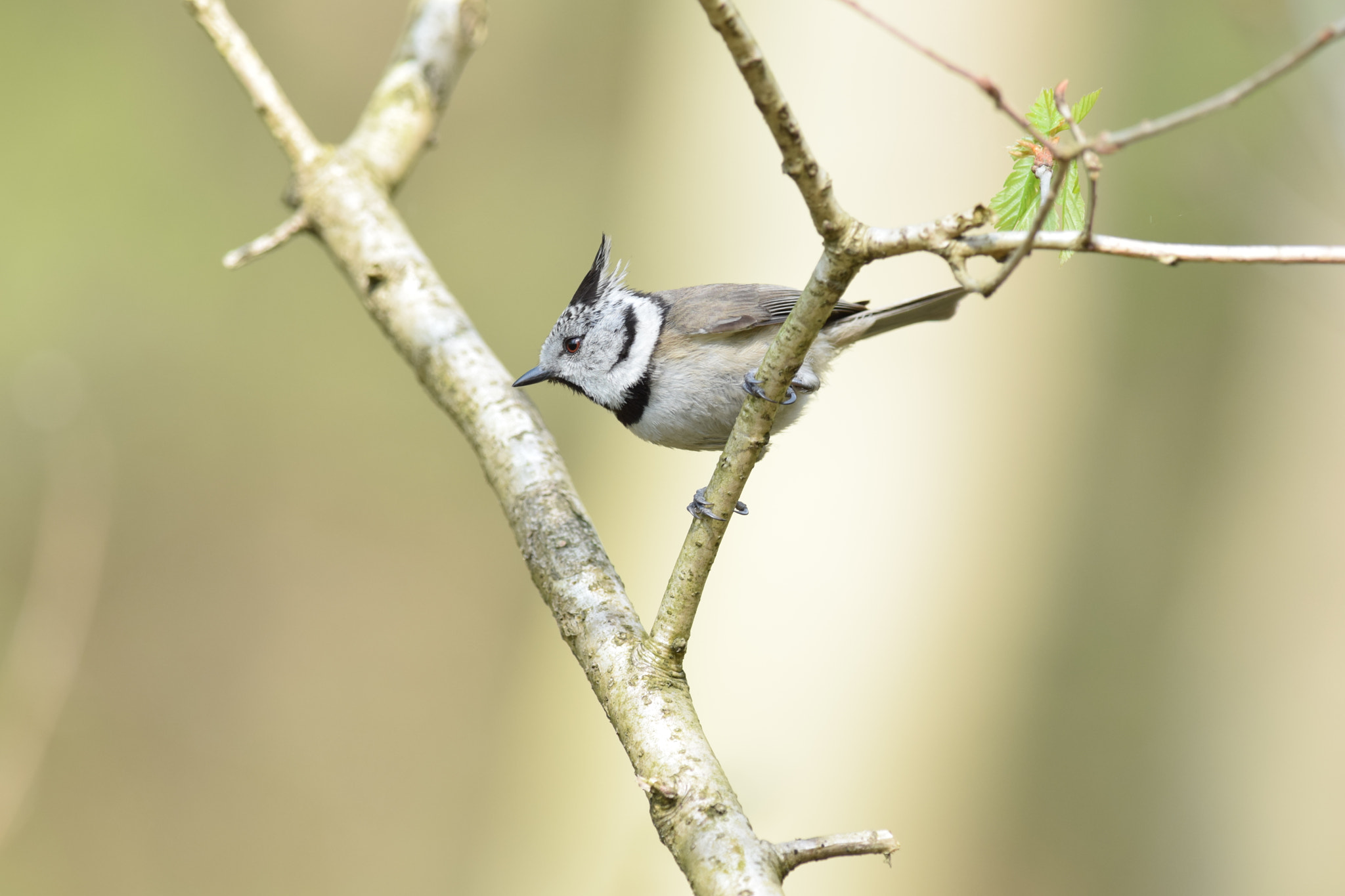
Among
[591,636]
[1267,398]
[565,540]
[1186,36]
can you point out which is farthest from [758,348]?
[1186,36]

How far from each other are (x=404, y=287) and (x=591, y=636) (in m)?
1.60

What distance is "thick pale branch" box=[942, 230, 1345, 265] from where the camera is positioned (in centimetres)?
121

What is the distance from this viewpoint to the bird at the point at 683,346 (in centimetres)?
274

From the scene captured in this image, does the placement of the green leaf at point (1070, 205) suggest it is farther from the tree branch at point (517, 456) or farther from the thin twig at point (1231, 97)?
the tree branch at point (517, 456)

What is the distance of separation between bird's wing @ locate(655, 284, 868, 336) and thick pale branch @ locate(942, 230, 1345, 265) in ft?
4.41

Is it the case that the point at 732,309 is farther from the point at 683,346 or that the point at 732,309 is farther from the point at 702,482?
the point at 702,482

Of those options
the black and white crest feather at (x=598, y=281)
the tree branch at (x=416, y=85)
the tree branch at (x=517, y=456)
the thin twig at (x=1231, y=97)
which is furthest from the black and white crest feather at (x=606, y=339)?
the thin twig at (x=1231, y=97)

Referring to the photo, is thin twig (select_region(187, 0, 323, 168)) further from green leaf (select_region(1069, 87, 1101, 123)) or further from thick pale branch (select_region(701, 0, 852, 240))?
green leaf (select_region(1069, 87, 1101, 123))

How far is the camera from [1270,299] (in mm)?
5359

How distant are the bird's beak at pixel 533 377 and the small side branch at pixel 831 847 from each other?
176cm

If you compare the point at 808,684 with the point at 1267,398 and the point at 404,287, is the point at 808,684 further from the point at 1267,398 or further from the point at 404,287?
the point at 1267,398

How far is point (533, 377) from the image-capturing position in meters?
3.05

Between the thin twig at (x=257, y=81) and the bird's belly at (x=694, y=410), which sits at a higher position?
the thin twig at (x=257, y=81)

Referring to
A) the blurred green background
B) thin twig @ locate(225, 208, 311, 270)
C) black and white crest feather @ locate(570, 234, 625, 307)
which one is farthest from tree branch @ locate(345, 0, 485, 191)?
the blurred green background
